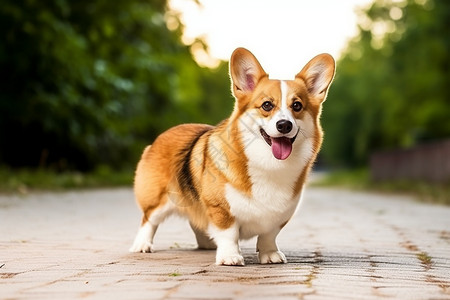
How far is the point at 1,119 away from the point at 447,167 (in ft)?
35.7

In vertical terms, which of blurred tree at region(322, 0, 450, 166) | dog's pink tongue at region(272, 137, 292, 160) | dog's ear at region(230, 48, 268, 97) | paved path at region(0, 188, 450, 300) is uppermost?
blurred tree at region(322, 0, 450, 166)

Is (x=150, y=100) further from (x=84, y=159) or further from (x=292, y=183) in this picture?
(x=292, y=183)

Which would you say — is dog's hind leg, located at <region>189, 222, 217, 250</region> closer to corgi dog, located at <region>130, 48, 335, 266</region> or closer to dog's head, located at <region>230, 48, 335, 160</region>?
corgi dog, located at <region>130, 48, 335, 266</region>

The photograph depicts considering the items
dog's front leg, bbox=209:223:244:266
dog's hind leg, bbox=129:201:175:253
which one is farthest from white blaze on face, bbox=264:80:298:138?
dog's hind leg, bbox=129:201:175:253

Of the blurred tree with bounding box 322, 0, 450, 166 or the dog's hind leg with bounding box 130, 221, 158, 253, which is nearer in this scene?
the dog's hind leg with bounding box 130, 221, 158, 253

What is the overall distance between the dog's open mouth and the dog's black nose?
0.12m

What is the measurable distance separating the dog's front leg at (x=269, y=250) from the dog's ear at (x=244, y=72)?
3.29 ft

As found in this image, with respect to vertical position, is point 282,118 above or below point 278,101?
below

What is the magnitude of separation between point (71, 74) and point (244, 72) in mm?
11413

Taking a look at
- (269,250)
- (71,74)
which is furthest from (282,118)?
(71,74)

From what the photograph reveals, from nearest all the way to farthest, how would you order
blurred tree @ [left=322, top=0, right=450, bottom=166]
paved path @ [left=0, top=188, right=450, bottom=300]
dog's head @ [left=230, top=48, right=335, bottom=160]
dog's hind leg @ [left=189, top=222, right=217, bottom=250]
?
1. paved path @ [left=0, top=188, right=450, bottom=300]
2. dog's head @ [left=230, top=48, right=335, bottom=160]
3. dog's hind leg @ [left=189, top=222, right=217, bottom=250]
4. blurred tree @ [left=322, top=0, right=450, bottom=166]

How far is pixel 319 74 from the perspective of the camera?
17.7 ft

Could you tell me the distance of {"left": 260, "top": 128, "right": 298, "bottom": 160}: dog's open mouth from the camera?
4.89 meters

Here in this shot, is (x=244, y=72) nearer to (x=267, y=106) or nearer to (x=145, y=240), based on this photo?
(x=267, y=106)
